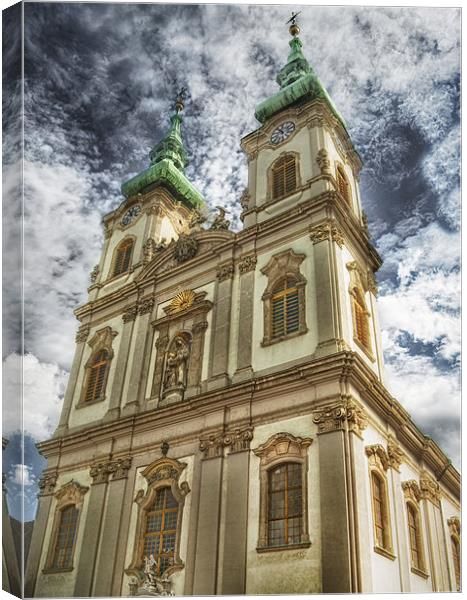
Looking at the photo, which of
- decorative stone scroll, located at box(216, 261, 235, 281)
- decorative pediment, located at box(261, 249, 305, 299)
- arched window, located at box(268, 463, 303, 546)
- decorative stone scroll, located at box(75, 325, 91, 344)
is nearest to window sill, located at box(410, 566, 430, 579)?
arched window, located at box(268, 463, 303, 546)

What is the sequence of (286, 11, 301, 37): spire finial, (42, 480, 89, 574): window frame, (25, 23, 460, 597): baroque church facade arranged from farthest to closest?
(42, 480, 89, 574): window frame → (286, 11, 301, 37): spire finial → (25, 23, 460, 597): baroque church facade

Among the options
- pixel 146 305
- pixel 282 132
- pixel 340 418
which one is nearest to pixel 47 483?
pixel 146 305

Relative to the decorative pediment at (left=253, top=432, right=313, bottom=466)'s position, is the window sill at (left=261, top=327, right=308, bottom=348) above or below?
above

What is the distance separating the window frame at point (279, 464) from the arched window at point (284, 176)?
8.47 meters

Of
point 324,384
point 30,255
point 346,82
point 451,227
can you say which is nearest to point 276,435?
point 324,384

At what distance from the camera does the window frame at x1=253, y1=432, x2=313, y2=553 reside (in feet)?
41.5

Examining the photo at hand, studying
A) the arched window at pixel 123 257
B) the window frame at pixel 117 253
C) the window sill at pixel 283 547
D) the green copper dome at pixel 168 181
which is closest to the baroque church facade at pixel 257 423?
the window sill at pixel 283 547

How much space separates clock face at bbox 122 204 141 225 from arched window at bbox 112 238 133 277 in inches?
43.8

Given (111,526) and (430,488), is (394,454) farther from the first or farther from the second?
(111,526)

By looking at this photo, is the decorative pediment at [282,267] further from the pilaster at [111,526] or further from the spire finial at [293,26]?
the pilaster at [111,526]

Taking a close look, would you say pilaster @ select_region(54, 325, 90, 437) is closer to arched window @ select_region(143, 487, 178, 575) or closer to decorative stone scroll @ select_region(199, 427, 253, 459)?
arched window @ select_region(143, 487, 178, 575)

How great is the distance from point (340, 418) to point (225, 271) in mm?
6940

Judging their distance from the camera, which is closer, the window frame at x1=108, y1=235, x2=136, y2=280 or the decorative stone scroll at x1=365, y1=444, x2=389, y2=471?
the decorative stone scroll at x1=365, y1=444, x2=389, y2=471

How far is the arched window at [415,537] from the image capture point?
A: 1479cm
